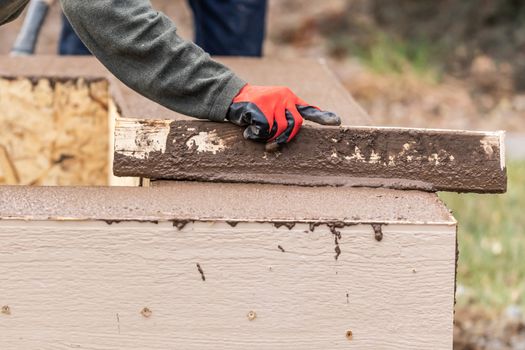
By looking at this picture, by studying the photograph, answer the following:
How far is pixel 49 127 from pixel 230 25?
1094 mm

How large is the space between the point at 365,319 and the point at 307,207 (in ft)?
0.74

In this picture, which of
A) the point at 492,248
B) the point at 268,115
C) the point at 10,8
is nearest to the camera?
A: the point at 268,115

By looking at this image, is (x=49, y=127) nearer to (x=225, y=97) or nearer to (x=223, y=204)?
(x=225, y=97)

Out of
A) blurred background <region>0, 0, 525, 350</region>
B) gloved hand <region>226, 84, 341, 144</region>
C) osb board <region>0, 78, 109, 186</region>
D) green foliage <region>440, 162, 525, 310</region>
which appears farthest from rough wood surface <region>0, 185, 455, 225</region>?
blurred background <region>0, 0, 525, 350</region>

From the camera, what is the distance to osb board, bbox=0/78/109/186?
2.95 meters

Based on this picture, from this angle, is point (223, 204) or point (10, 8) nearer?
point (223, 204)

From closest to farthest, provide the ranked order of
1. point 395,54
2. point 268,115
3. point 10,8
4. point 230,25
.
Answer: point 268,115 → point 10,8 → point 230,25 → point 395,54

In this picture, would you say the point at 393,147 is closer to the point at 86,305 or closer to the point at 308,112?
the point at 308,112

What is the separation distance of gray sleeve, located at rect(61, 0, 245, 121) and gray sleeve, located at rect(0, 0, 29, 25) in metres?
0.23

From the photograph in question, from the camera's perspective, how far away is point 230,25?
12.6 ft

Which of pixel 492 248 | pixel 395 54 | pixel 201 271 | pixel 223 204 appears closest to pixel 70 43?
pixel 492 248

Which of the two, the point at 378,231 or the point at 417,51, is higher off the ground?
the point at 417,51

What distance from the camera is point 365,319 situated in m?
1.68

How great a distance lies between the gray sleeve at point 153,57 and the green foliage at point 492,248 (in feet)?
6.18
